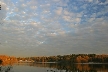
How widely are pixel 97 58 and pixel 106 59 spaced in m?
18.2

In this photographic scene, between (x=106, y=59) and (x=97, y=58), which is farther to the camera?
(x=97, y=58)

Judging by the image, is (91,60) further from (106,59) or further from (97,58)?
(106,59)

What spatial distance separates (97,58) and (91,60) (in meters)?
7.45

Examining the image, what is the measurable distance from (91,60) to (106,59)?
2382 cm

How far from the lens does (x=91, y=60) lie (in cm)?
19775

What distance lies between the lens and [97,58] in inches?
7657

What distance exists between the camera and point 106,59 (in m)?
177

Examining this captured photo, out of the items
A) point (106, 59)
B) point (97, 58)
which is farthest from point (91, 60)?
point (106, 59)

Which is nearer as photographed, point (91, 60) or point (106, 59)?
point (106, 59)
